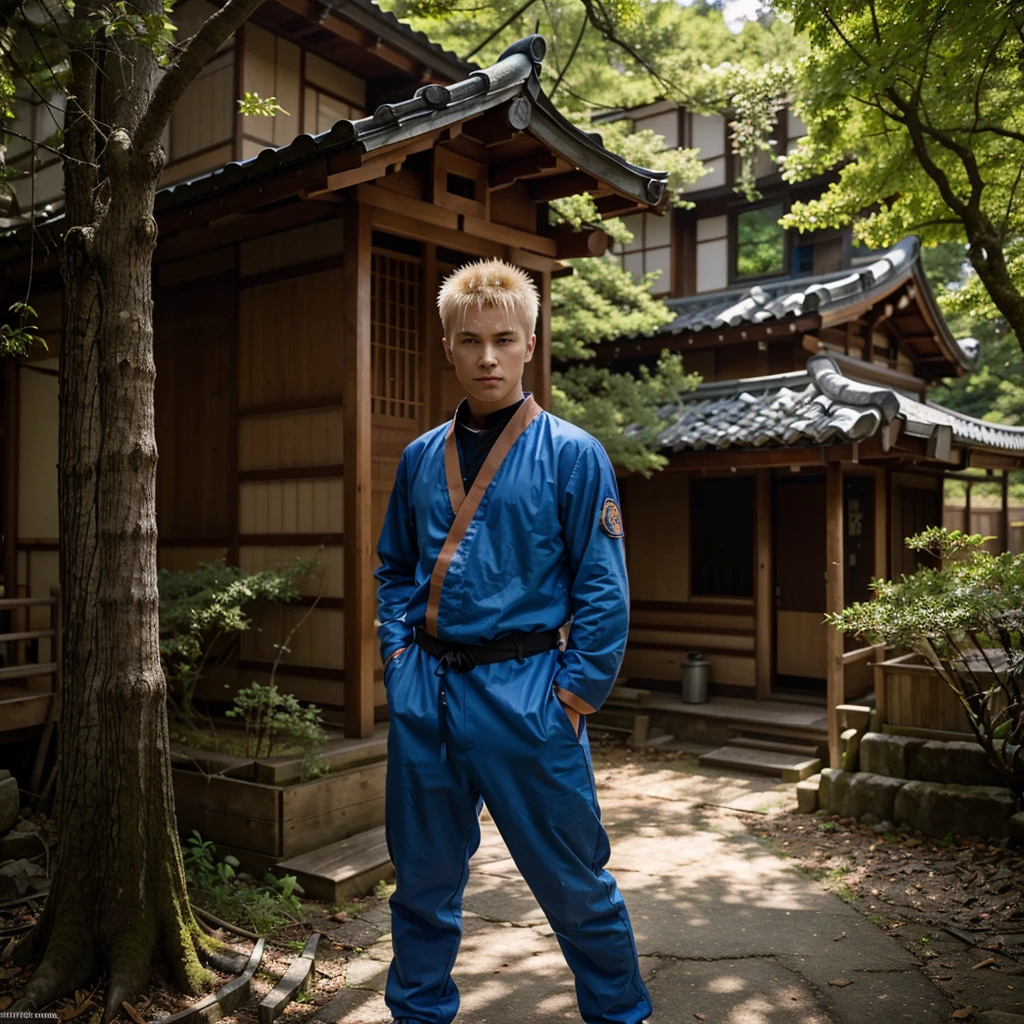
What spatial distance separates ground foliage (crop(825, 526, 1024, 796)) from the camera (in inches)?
243

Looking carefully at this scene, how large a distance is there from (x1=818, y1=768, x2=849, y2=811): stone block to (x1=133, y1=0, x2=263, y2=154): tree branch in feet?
21.7

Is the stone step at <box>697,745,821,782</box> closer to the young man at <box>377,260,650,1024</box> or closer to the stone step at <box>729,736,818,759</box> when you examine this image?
the stone step at <box>729,736,818,759</box>

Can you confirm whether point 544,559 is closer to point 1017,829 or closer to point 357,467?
point 357,467

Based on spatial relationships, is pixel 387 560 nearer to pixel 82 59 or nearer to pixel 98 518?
pixel 98 518

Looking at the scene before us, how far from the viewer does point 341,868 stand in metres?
5.52

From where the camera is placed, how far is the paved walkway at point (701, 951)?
400cm

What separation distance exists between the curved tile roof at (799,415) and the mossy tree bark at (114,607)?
21.9 feet

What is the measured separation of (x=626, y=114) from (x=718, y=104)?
5.74 m

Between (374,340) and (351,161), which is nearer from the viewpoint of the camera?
(351,161)

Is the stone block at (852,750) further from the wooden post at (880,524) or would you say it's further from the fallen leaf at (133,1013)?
the fallen leaf at (133,1013)

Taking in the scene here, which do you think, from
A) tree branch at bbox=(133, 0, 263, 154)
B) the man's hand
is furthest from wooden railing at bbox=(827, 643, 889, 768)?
tree branch at bbox=(133, 0, 263, 154)

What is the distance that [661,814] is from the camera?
26.0 ft

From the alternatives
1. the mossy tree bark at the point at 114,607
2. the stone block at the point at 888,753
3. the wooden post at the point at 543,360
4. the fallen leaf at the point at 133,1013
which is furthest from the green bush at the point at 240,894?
the stone block at the point at 888,753

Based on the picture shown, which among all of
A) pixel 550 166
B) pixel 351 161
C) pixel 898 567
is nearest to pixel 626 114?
pixel 898 567
